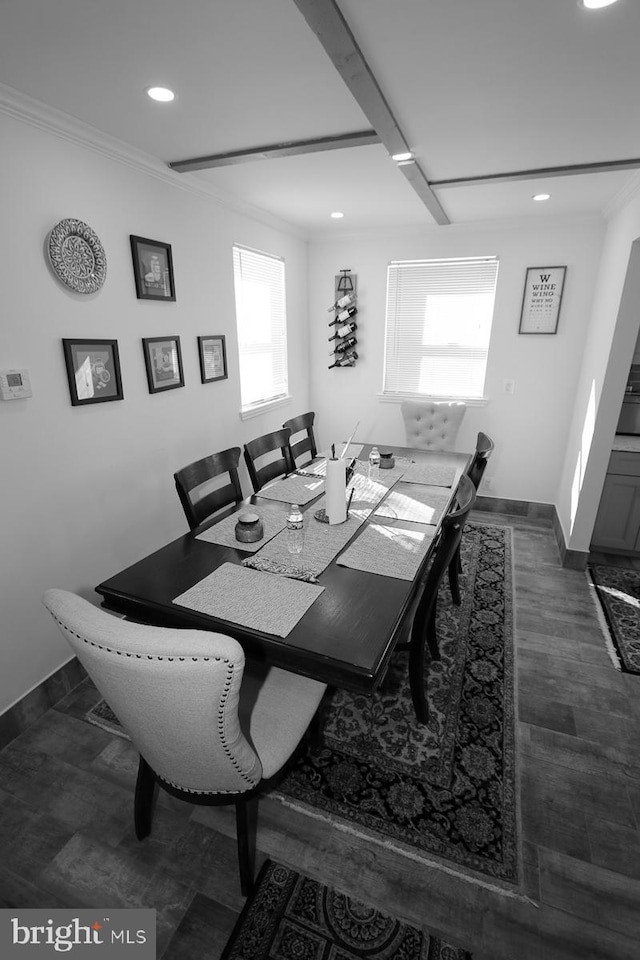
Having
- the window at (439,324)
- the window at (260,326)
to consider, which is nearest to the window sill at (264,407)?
the window at (260,326)

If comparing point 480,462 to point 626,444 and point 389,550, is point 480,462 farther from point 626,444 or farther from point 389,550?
point 626,444

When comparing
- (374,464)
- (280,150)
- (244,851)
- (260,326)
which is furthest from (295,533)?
(260,326)

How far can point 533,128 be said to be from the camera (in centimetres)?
183

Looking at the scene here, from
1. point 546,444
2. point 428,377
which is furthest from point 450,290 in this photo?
point 546,444

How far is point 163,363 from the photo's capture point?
2.48 metres

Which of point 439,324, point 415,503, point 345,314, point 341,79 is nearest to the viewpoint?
point 341,79

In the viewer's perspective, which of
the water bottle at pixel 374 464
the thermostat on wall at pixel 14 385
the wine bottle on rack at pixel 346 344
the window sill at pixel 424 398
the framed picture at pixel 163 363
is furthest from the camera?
the wine bottle on rack at pixel 346 344

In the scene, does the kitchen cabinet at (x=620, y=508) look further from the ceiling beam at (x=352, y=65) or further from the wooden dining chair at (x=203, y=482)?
the wooden dining chair at (x=203, y=482)

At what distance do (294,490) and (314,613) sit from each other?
3.44 ft

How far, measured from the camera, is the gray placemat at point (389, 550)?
1.57 metres

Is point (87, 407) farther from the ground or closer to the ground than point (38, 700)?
farther from the ground

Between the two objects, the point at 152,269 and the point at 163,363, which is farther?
the point at 163,363

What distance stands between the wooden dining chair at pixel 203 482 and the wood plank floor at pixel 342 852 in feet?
3.23

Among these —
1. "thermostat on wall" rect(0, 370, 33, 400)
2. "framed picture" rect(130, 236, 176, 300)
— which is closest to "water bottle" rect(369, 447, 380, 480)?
"framed picture" rect(130, 236, 176, 300)
